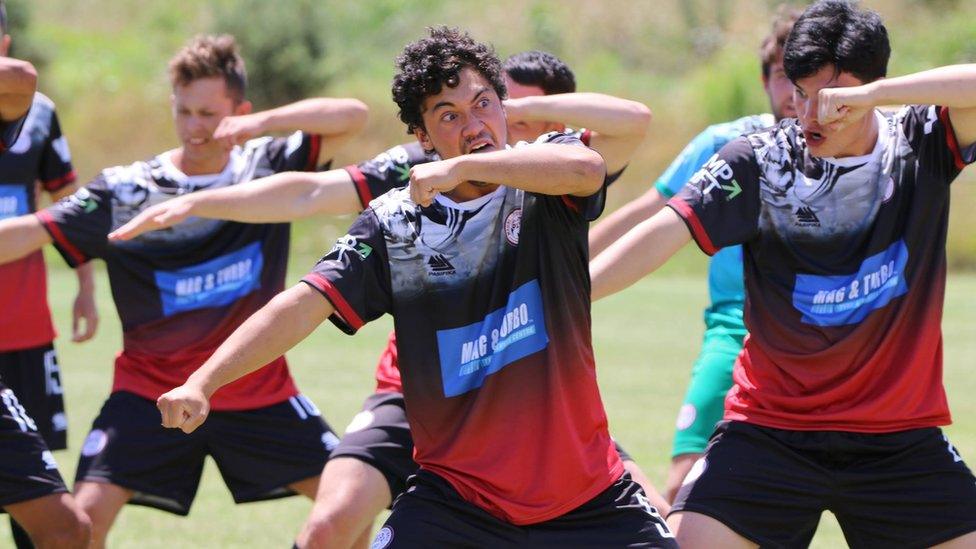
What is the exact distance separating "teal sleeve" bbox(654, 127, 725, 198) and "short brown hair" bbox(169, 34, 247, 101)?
212 centimetres

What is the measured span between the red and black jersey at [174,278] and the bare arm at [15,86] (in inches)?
25.4

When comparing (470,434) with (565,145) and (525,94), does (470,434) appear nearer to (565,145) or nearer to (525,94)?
(565,145)

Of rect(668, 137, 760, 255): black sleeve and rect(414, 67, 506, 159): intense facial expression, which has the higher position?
rect(414, 67, 506, 159): intense facial expression

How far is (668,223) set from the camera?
4977 mm

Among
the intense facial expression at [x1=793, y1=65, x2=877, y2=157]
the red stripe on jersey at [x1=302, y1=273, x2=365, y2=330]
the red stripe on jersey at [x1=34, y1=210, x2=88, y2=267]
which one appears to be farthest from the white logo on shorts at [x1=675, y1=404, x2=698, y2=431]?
the red stripe on jersey at [x1=34, y1=210, x2=88, y2=267]

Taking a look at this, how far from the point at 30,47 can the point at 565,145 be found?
31.3 metres

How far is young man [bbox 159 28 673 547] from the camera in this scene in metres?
4.47

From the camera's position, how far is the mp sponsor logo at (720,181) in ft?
16.5

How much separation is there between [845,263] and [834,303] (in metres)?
0.15

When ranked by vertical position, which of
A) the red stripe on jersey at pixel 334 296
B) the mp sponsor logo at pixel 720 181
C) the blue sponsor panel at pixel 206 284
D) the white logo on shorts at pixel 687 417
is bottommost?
the white logo on shorts at pixel 687 417

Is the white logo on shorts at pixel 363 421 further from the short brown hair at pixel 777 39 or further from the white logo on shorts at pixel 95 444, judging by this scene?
the short brown hair at pixel 777 39

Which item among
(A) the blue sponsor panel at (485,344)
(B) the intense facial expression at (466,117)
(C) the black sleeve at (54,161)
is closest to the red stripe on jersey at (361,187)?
(B) the intense facial expression at (466,117)

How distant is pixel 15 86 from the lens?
5652 millimetres

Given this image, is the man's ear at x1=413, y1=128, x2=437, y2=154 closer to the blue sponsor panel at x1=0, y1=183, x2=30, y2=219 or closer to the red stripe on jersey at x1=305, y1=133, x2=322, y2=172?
the red stripe on jersey at x1=305, y1=133, x2=322, y2=172
